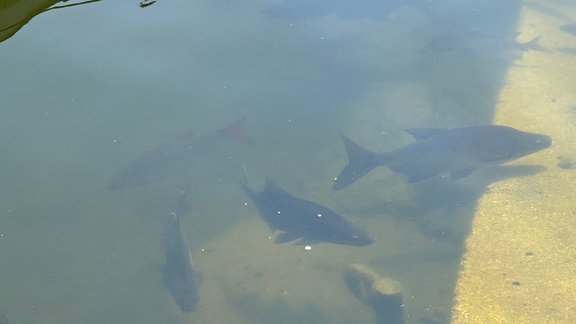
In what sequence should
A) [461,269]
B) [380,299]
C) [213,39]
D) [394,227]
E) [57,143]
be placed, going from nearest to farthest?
[380,299], [461,269], [394,227], [57,143], [213,39]

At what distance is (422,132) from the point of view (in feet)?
16.8

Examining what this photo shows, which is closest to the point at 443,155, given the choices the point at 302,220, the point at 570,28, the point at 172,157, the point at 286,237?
the point at 302,220

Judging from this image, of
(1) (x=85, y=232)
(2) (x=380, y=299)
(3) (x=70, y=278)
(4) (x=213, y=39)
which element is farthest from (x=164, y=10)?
(2) (x=380, y=299)

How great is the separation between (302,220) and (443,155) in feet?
3.67

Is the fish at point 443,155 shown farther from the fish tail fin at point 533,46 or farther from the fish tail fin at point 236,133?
the fish tail fin at point 533,46

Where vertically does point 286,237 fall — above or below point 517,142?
below

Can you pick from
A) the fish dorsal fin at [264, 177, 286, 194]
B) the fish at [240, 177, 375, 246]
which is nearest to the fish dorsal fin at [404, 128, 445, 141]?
the fish at [240, 177, 375, 246]

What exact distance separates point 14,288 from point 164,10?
313 centimetres

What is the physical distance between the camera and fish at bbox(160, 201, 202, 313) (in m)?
4.11

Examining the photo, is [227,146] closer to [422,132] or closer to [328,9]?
[422,132]

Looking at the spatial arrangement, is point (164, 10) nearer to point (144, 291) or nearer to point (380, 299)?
point (144, 291)

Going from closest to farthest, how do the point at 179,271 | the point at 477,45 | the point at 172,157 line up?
the point at 179,271 < the point at 172,157 < the point at 477,45

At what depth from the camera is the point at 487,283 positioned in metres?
4.23

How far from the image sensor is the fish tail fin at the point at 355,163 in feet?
15.8
